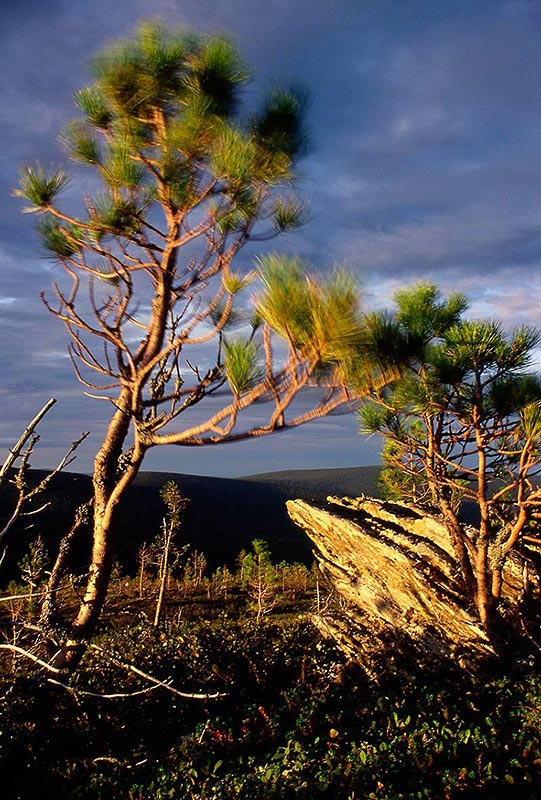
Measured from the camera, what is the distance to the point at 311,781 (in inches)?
164

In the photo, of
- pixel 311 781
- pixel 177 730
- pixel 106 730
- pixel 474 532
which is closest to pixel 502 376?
pixel 474 532

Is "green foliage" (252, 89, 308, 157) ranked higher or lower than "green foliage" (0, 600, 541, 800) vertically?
higher

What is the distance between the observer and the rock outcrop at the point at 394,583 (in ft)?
22.8

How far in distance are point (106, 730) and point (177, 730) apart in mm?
662

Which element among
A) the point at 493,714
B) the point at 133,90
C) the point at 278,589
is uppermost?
the point at 133,90

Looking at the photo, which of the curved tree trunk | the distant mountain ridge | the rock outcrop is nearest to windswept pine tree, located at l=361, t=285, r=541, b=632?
the rock outcrop

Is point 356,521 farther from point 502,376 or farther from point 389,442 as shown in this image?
point 502,376

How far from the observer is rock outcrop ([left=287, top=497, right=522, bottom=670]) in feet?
22.8

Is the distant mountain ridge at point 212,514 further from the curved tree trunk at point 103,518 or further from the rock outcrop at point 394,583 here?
the curved tree trunk at point 103,518

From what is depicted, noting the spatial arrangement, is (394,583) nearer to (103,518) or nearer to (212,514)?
(103,518)

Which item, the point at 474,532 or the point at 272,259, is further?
the point at 474,532

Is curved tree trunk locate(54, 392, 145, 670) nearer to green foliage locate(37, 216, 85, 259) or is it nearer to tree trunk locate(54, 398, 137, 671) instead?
tree trunk locate(54, 398, 137, 671)

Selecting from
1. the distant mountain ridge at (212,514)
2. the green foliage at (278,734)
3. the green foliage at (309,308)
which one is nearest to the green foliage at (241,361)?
the green foliage at (309,308)

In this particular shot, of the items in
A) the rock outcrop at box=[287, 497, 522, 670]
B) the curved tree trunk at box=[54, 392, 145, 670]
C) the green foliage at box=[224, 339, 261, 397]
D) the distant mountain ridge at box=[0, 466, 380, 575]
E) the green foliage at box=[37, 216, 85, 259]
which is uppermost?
the green foliage at box=[37, 216, 85, 259]
